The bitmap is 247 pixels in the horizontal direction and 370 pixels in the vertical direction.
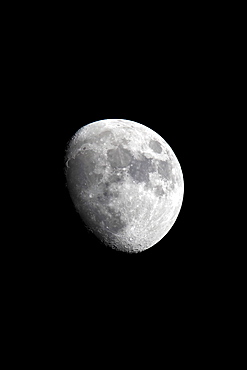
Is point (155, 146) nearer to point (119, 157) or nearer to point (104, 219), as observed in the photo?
point (119, 157)

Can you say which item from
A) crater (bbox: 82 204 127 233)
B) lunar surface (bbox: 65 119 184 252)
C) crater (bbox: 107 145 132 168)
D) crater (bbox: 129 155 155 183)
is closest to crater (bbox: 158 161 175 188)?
lunar surface (bbox: 65 119 184 252)

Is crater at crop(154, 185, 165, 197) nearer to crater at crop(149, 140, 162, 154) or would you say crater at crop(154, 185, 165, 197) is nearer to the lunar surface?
the lunar surface

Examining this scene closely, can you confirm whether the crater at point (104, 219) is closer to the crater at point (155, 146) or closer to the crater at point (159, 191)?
the crater at point (159, 191)

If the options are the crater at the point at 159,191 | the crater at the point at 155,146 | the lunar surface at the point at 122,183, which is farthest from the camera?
the crater at the point at 155,146

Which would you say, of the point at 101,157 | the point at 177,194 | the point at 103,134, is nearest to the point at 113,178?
the point at 101,157

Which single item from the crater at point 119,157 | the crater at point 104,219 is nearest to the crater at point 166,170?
the crater at point 119,157

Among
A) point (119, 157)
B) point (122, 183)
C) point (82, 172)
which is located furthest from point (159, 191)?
point (82, 172)

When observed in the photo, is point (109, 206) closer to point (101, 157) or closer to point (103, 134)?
point (101, 157)
